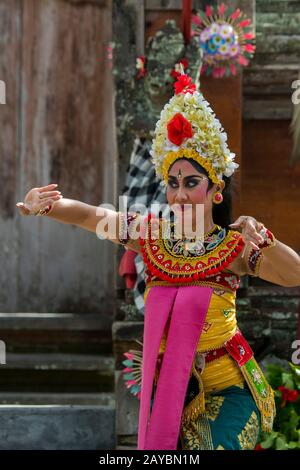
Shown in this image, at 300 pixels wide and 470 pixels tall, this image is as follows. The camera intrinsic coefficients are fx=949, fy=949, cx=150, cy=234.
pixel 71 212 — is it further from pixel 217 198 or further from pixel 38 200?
pixel 217 198

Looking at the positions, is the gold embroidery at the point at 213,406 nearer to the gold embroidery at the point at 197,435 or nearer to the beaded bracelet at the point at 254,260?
the gold embroidery at the point at 197,435

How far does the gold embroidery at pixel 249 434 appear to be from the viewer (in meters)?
3.60

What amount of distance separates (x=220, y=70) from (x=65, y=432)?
232 cm

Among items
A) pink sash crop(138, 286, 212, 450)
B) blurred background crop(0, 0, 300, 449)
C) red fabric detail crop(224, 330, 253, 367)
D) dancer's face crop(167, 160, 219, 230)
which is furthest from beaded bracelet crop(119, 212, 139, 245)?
blurred background crop(0, 0, 300, 449)

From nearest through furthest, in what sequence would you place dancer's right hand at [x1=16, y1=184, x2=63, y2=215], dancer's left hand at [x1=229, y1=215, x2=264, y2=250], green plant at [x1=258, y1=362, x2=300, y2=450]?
dancer's left hand at [x1=229, y1=215, x2=264, y2=250]
dancer's right hand at [x1=16, y1=184, x2=63, y2=215]
green plant at [x1=258, y1=362, x2=300, y2=450]

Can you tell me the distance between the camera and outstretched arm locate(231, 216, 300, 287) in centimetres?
343

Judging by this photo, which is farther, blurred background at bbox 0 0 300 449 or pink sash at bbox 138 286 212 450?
blurred background at bbox 0 0 300 449

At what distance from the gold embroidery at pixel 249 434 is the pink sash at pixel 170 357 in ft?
0.81

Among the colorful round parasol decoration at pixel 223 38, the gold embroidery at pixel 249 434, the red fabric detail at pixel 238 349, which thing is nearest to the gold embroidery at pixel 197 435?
the gold embroidery at pixel 249 434

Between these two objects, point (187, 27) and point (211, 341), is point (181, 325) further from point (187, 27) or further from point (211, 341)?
point (187, 27)

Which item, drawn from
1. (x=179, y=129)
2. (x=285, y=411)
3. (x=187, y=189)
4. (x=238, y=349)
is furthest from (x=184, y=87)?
(x=285, y=411)

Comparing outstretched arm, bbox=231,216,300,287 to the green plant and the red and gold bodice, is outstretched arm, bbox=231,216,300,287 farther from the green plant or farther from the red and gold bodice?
the green plant

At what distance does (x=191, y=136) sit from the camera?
3758mm
